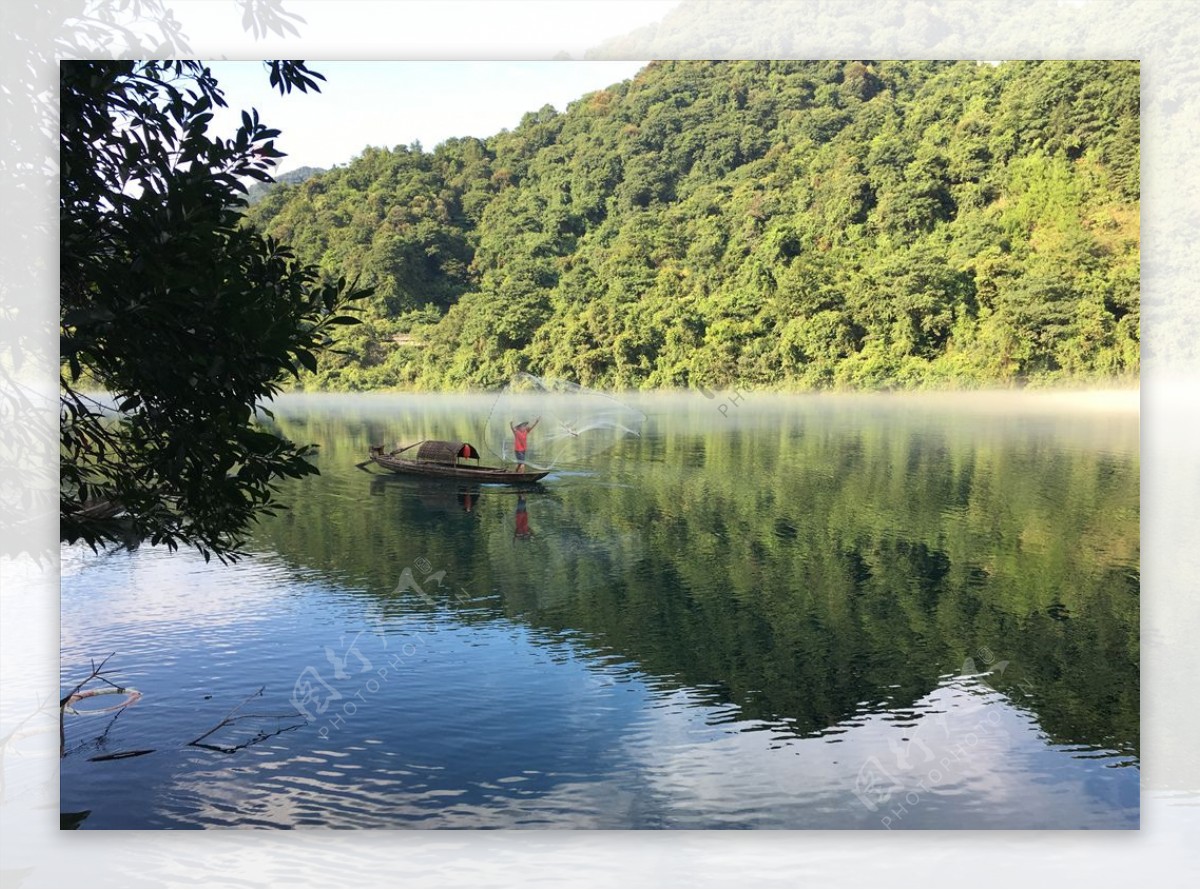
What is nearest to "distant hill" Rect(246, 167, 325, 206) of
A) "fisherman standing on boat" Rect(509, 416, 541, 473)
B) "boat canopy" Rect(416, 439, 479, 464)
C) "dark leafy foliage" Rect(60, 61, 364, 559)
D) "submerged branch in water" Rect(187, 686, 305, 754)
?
"dark leafy foliage" Rect(60, 61, 364, 559)

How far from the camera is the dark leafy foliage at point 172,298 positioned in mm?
3830

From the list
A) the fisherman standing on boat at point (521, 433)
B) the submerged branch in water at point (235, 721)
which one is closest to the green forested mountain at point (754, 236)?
the fisherman standing on boat at point (521, 433)

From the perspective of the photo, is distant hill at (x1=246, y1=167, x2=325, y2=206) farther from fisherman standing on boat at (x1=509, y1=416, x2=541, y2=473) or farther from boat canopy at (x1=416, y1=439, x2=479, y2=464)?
fisherman standing on boat at (x1=509, y1=416, x2=541, y2=473)

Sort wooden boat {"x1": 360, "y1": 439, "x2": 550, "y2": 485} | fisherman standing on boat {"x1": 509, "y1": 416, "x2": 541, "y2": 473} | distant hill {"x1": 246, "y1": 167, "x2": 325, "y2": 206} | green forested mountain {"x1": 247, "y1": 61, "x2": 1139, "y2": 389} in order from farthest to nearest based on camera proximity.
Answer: fisherman standing on boat {"x1": 509, "y1": 416, "x2": 541, "y2": 473} → wooden boat {"x1": 360, "y1": 439, "x2": 550, "y2": 485} → green forested mountain {"x1": 247, "y1": 61, "x2": 1139, "y2": 389} → distant hill {"x1": 246, "y1": 167, "x2": 325, "y2": 206}

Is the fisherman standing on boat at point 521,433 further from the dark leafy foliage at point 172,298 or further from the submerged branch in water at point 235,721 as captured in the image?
the dark leafy foliage at point 172,298

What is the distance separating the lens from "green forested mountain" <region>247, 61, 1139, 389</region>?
770cm

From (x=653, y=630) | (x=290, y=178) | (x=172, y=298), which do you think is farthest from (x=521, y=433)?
(x=172, y=298)

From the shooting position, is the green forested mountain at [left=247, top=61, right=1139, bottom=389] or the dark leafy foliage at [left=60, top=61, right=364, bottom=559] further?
the green forested mountain at [left=247, top=61, right=1139, bottom=389]

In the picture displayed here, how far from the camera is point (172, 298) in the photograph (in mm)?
3760

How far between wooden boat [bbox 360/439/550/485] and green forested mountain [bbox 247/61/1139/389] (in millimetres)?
535

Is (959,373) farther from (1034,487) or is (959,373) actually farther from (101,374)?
(101,374)

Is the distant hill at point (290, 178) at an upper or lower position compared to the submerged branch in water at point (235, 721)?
upper

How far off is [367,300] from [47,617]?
3.03 meters

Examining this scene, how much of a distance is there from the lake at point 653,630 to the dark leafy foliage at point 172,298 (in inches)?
82.2
